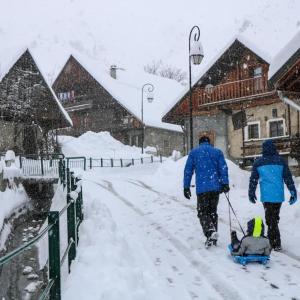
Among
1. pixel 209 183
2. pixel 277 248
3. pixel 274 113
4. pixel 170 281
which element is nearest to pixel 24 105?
pixel 274 113

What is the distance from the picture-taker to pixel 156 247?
690 centimetres

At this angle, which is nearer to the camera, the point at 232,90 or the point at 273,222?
the point at 273,222

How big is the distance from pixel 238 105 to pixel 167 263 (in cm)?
1972

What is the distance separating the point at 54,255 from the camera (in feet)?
12.8

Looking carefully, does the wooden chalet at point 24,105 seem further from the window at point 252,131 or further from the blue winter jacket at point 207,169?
the blue winter jacket at point 207,169

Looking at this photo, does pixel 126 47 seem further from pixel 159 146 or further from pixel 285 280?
pixel 285 280

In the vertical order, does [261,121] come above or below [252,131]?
above

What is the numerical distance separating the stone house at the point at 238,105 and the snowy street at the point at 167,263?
1319cm

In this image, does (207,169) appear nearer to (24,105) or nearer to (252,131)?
(252,131)

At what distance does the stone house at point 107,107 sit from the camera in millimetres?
37906

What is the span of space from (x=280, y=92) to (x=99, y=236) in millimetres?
6512

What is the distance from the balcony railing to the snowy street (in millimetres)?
13851

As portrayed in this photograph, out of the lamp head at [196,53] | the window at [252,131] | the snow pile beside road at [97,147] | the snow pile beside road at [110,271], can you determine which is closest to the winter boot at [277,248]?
the snow pile beside road at [110,271]

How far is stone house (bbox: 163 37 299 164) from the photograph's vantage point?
75.2 feet
